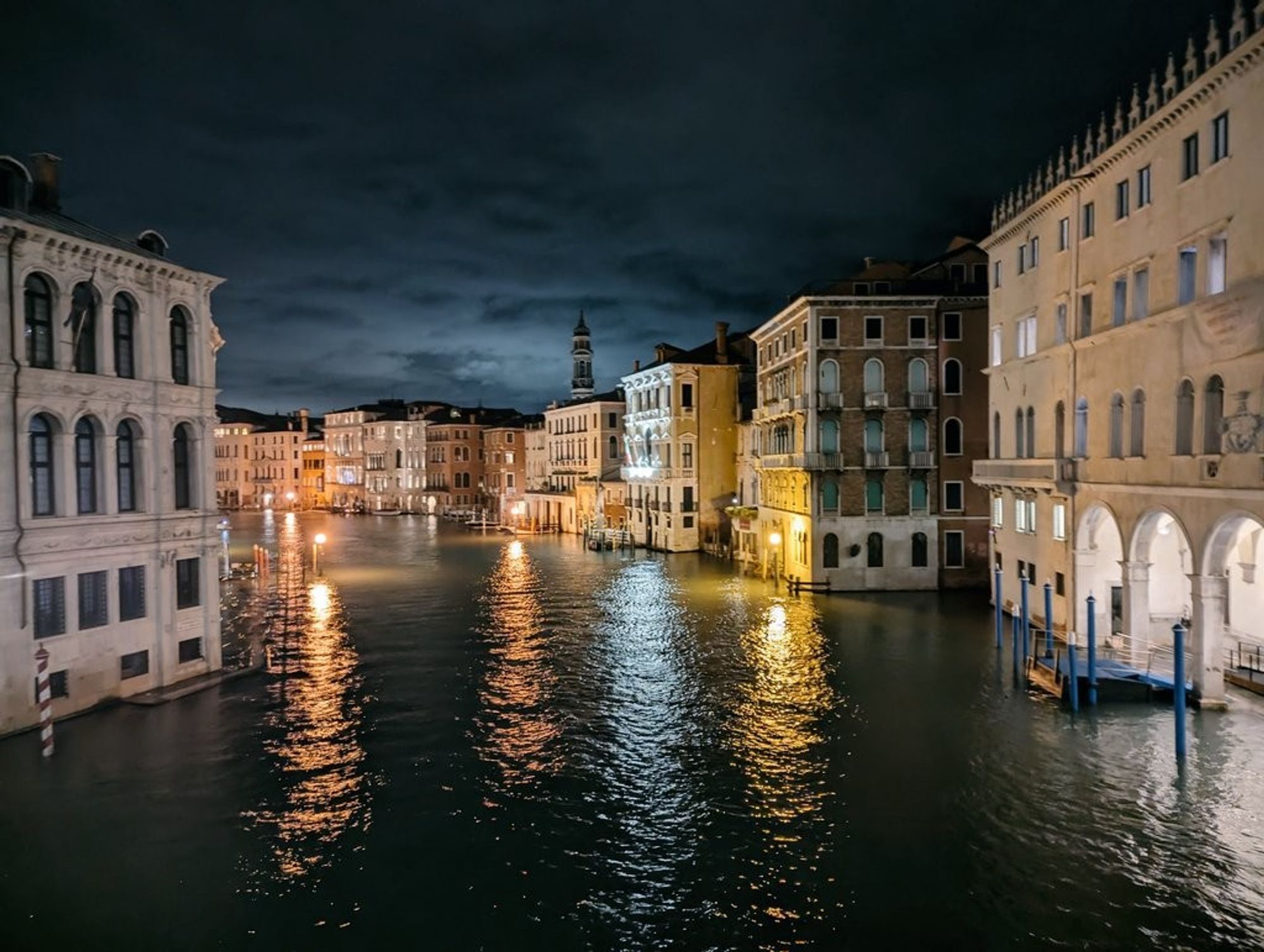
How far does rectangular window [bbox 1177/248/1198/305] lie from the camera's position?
21688mm

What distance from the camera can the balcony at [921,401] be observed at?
4075 centimetres

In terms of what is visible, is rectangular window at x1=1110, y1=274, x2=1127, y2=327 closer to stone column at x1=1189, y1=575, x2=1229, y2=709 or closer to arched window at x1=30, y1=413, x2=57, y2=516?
stone column at x1=1189, y1=575, x2=1229, y2=709

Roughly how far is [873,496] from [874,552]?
8.54 feet

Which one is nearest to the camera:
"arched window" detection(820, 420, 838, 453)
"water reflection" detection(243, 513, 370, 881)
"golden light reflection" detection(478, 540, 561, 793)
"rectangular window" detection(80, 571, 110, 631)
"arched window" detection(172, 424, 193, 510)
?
"water reflection" detection(243, 513, 370, 881)

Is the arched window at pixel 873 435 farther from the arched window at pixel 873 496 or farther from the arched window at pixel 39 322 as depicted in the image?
the arched window at pixel 39 322

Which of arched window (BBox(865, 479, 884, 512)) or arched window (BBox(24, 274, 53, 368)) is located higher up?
arched window (BBox(24, 274, 53, 368))

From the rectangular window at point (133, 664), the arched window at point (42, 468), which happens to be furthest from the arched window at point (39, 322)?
the rectangular window at point (133, 664)

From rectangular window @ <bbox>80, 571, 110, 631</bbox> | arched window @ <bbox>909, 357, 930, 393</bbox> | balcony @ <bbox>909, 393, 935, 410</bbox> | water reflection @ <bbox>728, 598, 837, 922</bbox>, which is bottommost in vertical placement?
water reflection @ <bbox>728, 598, 837, 922</bbox>

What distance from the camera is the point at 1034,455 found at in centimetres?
3062

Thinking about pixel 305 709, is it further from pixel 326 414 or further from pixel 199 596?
pixel 326 414

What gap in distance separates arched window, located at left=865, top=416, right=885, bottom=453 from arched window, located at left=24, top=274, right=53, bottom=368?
1244 inches

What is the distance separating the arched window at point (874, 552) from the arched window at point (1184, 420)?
2007 centimetres

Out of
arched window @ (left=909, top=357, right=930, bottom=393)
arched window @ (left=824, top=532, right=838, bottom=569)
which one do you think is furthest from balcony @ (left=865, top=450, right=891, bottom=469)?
arched window @ (left=824, top=532, right=838, bottom=569)

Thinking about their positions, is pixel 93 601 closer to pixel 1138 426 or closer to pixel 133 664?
pixel 133 664
